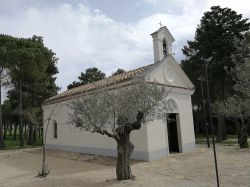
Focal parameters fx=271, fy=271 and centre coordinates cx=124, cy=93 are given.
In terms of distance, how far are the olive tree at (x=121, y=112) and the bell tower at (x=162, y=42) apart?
26.4 ft

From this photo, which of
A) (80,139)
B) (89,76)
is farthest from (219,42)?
(89,76)

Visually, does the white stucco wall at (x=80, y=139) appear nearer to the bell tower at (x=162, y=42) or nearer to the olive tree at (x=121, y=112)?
the olive tree at (x=121, y=112)

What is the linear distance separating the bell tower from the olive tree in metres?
8.05

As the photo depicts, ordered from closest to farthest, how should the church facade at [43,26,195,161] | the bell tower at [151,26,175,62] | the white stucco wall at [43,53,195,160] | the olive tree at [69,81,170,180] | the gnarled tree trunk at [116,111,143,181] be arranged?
the olive tree at [69,81,170,180]
the gnarled tree trunk at [116,111,143,181]
the white stucco wall at [43,53,195,160]
the church facade at [43,26,195,161]
the bell tower at [151,26,175,62]

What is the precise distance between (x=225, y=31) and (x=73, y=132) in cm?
1867

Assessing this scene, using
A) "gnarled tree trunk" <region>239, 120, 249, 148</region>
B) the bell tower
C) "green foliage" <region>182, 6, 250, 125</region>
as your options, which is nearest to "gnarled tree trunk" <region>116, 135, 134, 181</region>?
the bell tower

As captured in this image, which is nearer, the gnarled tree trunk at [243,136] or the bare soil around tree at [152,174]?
the bare soil around tree at [152,174]

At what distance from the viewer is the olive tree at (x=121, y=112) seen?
979 cm

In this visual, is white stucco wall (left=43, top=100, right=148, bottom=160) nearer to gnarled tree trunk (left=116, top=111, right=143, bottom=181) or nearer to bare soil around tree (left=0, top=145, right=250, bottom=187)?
bare soil around tree (left=0, top=145, right=250, bottom=187)

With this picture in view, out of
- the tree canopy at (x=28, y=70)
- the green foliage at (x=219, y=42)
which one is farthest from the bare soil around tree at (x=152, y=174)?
the tree canopy at (x=28, y=70)

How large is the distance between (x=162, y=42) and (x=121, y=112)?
31.9ft

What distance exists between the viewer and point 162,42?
1836 centimetres

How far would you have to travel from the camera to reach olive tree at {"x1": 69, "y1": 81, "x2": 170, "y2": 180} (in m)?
9.79

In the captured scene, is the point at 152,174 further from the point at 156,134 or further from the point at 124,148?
the point at 156,134
